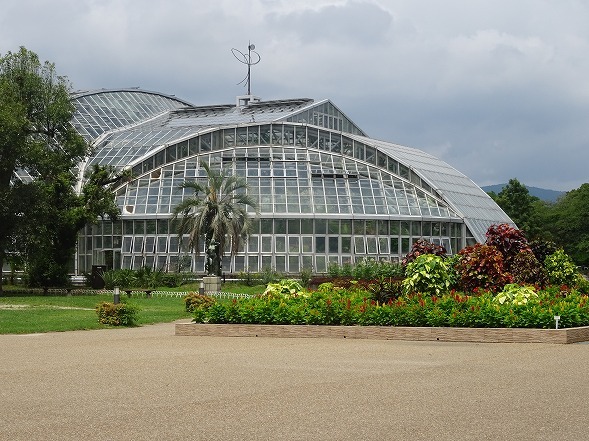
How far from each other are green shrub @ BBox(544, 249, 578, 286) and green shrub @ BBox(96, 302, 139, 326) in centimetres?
1402

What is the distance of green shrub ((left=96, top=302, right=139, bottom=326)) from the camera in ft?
90.3

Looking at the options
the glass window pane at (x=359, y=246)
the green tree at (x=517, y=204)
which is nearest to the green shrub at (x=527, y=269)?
the glass window pane at (x=359, y=246)

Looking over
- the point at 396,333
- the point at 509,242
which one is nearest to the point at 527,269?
the point at 509,242

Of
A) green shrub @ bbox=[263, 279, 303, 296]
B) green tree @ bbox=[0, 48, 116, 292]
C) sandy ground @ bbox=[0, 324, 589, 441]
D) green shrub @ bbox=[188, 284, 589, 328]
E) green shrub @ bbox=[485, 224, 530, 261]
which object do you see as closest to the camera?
sandy ground @ bbox=[0, 324, 589, 441]

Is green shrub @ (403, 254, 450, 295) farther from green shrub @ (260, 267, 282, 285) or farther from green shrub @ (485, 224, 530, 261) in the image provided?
green shrub @ (260, 267, 282, 285)

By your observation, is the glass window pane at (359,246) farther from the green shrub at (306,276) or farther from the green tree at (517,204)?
the green tree at (517,204)

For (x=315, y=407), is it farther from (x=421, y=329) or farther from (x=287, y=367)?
(x=421, y=329)

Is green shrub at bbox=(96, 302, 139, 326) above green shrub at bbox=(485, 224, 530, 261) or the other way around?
the other way around

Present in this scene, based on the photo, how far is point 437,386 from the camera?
14180 millimetres

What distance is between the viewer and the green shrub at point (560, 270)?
31328mm

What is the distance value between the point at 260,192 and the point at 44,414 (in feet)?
145

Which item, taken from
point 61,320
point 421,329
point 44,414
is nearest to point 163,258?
point 61,320

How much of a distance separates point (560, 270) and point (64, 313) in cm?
1734

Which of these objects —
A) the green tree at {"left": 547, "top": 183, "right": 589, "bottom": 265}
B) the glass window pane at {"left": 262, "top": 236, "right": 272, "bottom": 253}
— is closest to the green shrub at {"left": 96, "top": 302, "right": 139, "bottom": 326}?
the glass window pane at {"left": 262, "top": 236, "right": 272, "bottom": 253}
